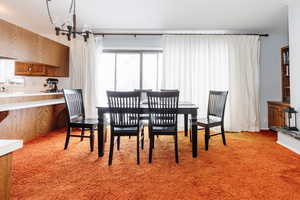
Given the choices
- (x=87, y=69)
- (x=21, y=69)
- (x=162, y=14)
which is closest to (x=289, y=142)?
(x=162, y=14)

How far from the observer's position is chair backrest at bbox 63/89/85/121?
106 inches

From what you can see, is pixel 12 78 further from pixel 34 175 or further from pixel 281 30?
pixel 281 30

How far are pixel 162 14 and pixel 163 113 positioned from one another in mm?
2238

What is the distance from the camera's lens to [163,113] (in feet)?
7.45

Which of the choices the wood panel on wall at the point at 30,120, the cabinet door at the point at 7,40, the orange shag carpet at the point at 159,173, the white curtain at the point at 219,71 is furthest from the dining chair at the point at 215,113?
the cabinet door at the point at 7,40

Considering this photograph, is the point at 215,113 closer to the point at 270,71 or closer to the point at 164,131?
the point at 164,131

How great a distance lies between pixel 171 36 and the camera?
14.0ft

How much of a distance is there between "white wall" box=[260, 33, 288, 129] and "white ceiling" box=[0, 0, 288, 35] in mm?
253

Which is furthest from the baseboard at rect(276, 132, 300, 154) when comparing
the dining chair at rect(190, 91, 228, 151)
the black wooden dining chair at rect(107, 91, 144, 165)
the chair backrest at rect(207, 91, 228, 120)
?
the black wooden dining chair at rect(107, 91, 144, 165)

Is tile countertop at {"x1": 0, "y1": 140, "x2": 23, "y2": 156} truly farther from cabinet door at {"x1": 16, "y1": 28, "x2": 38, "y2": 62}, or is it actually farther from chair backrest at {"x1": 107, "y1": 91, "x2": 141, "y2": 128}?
cabinet door at {"x1": 16, "y1": 28, "x2": 38, "y2": 62}

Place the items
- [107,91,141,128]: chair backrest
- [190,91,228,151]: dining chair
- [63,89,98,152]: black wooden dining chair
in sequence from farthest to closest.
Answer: [190,91,228,151]: dining chair → [63,89,98,152]: black wooden dining chair → [107,91,141,128]: chair backrest

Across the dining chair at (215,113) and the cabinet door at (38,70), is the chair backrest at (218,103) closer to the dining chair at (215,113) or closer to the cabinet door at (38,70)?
the dining chair at (215,113)

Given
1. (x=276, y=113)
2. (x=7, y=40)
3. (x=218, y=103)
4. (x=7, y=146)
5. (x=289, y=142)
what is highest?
(x=7, y=40)

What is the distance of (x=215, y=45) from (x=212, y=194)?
3.69 meters
